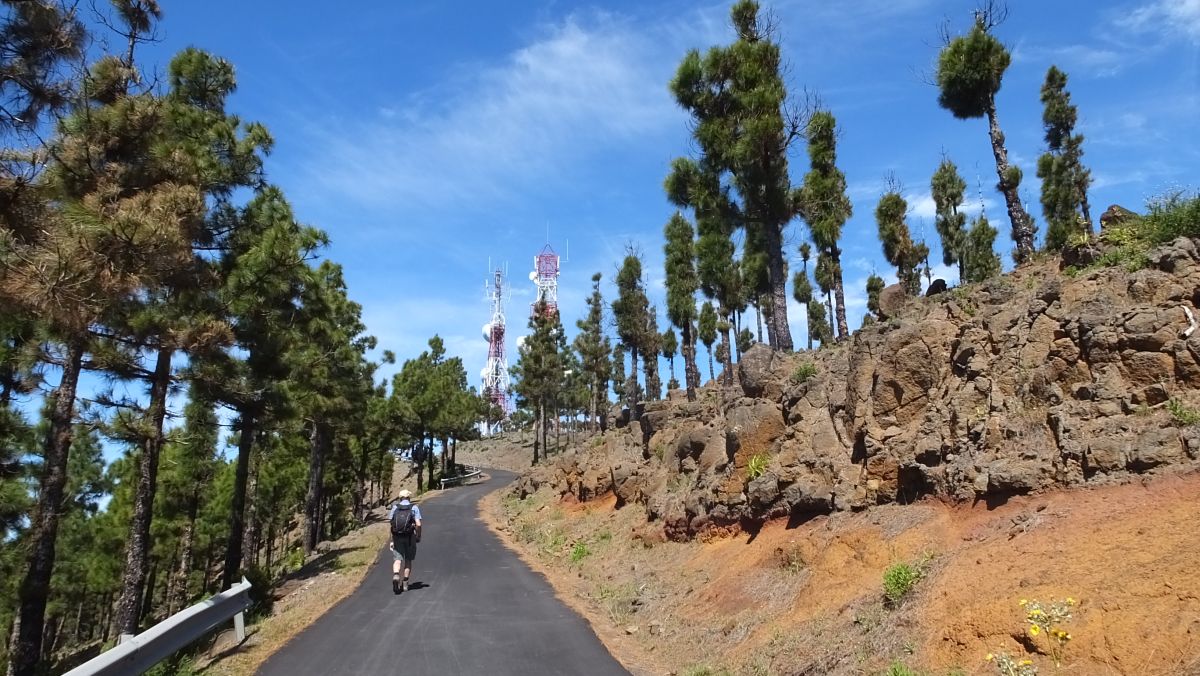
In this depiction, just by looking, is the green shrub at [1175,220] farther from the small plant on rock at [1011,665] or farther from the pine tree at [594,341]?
the pine tree at [594,341]

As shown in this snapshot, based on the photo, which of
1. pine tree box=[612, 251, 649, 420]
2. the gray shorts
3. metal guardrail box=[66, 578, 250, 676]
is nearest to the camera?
metal guardrail box=[66, 578, 250, 676]

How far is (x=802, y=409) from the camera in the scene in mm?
14734

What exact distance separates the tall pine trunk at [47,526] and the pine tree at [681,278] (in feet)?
99.1

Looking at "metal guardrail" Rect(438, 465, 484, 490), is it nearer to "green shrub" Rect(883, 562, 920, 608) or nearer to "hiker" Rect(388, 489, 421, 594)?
"hiker" Rect(388, 489, 421, 594)

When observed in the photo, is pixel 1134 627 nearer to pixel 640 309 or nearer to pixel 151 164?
pixel 151 164

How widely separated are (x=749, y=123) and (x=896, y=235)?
49.1 ft

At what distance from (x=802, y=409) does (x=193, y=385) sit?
13.6 metres

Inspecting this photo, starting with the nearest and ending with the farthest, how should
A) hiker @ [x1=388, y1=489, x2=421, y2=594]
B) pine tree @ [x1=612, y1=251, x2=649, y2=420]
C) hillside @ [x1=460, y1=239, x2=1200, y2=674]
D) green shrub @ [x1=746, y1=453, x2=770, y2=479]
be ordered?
hillside @ [x1=460, y1=239, x2=1200, y2=674], green shrub @ [x1=746, y1=453, x2=770, y2=479], hiker @ [x1=388, y1=489, x2=421, y2=594], pine tree @ [x1=612, y1=251, x2=649, y2=420]

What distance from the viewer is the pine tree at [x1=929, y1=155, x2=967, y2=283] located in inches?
1502

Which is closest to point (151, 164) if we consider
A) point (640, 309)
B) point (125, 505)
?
point (125, 505)

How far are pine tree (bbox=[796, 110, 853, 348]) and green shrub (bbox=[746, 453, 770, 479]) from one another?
10800 millimetres

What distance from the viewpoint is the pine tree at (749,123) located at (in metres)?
21.4

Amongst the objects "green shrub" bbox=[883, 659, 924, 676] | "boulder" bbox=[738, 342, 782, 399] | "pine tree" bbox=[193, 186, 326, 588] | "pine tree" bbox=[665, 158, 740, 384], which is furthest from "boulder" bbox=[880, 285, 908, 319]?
"pine tree" bbox=[193, 186, 326, 588]

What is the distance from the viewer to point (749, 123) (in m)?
21.3
